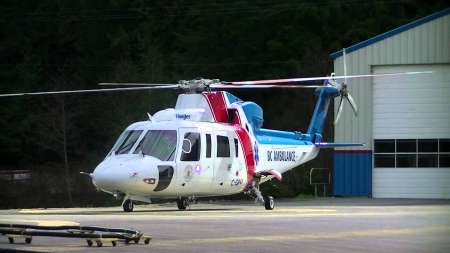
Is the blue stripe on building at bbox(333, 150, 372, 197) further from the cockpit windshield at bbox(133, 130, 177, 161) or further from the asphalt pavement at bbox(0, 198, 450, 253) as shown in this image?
the asphalt pavement at bbox(0, 198, 450, 253)

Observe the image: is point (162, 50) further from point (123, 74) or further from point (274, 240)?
point (274, 240)

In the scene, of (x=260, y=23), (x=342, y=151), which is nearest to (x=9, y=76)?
(x=260, y=23)

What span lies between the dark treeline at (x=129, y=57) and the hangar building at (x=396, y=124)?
15131 mm

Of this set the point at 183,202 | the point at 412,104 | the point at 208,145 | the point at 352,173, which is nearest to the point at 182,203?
the point at 183,202

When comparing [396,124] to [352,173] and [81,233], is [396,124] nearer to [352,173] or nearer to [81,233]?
[352,173]

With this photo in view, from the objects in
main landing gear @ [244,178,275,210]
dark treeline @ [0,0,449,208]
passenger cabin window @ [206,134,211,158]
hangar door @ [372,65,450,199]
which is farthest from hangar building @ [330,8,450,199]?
dark treeline @ [0,0,449,208]

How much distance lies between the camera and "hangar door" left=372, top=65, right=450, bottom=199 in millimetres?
33906

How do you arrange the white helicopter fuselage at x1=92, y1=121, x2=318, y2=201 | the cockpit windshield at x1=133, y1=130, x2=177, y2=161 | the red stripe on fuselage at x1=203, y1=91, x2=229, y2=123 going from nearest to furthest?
the white helicopter fuselage at x1=92, y1=121, x2=318, y2=201
the cockpit windshield at x1=133, y1=130, x2=177, y2=161
the red stripe on fuselage at x1=203, y1=91, x2=229, y2=123

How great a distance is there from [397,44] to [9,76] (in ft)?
110

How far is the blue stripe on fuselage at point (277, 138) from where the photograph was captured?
2597 cm

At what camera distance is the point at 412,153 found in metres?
34.5

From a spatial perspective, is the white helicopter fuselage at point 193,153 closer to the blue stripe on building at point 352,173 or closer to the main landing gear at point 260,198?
the main landing gear at point 260,198

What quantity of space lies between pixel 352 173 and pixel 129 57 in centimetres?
3242

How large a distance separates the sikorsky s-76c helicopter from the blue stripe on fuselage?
0.09 ft
